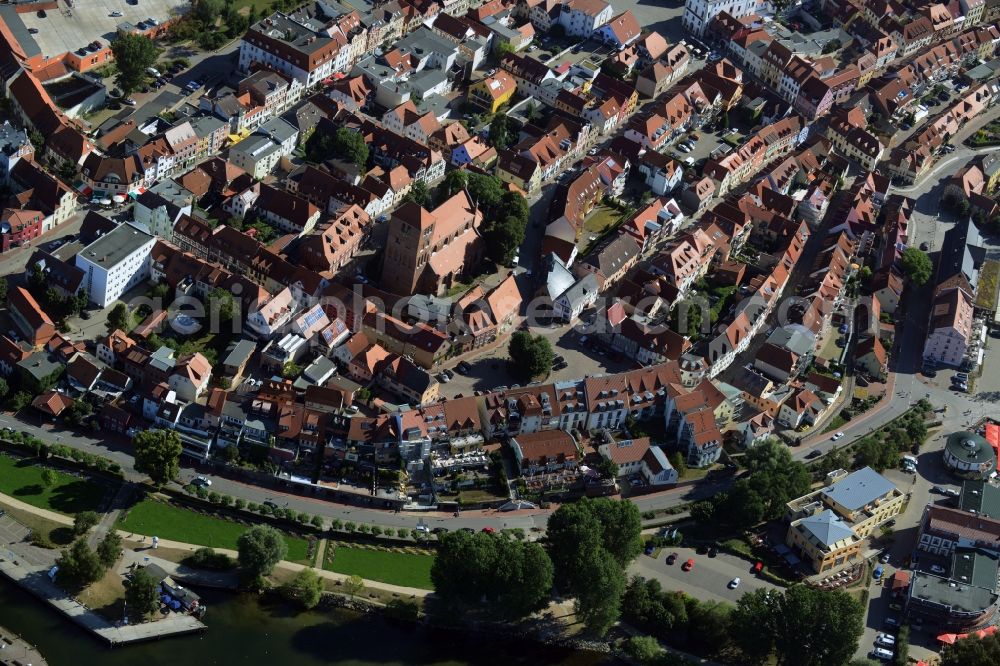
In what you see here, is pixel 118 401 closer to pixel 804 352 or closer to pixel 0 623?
pixel 0 623

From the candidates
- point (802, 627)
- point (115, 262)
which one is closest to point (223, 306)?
point (115, 262)

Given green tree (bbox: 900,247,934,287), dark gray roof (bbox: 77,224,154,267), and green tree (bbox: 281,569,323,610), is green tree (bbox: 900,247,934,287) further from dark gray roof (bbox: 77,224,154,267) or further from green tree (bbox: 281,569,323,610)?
dark gray roof (bbox: 77,224,154,267)

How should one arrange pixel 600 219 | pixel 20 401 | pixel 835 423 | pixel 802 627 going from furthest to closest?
pixel 600 219, pixel 835 423, pixel 20 401, pixel 802 627

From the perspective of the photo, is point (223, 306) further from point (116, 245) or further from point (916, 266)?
point (916, 266)

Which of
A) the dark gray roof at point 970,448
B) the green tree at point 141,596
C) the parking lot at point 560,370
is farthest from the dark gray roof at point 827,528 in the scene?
the green tree at point 141,596

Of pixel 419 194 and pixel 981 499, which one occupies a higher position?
pixel 419 194

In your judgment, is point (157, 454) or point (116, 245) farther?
point (116, 245)

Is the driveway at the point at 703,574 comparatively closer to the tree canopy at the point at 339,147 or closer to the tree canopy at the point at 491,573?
the tree canopy at the point at 491,573

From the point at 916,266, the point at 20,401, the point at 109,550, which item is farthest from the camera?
the point at 916,266
